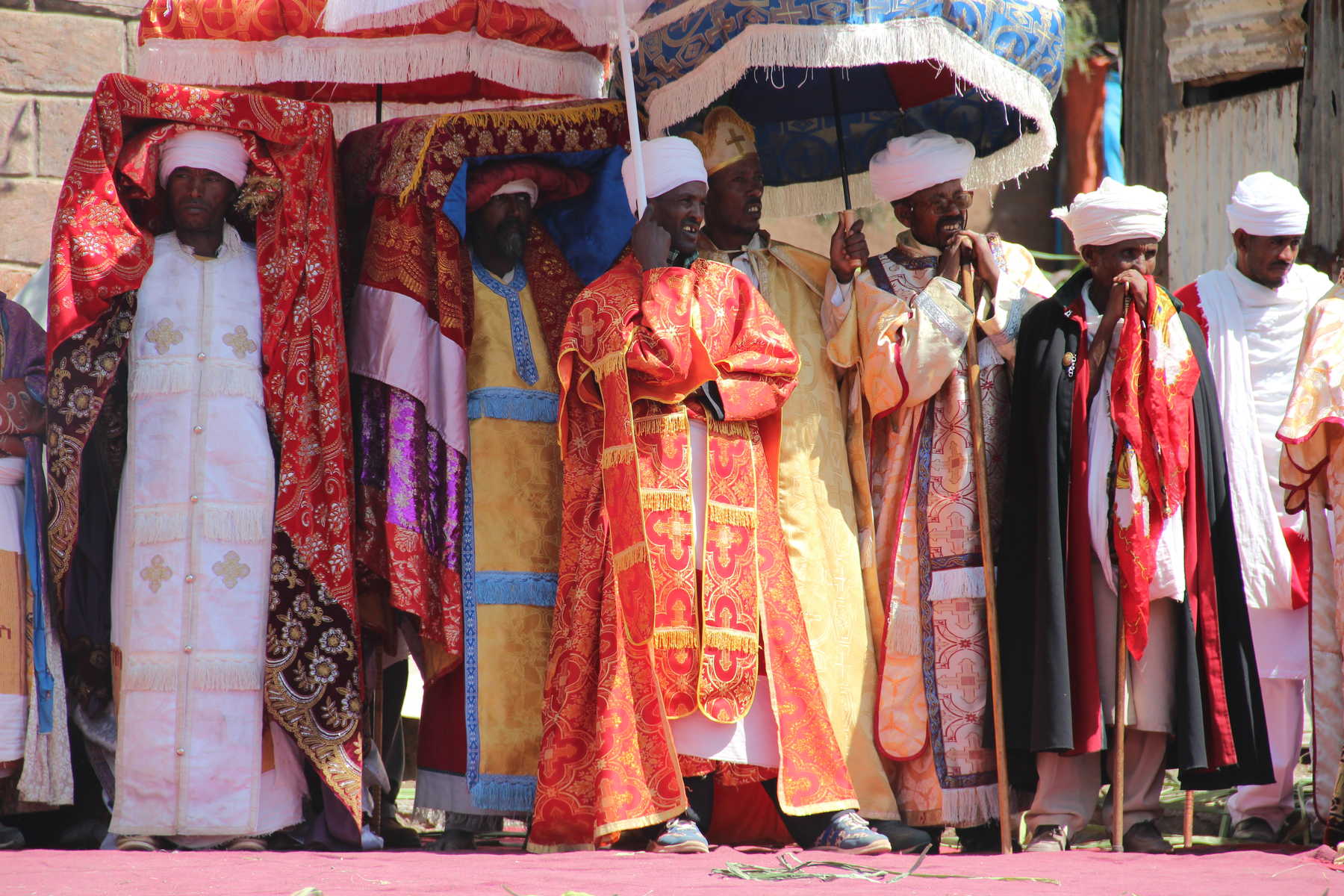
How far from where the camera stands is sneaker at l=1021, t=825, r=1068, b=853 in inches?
215

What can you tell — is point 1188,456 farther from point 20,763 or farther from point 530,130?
point 20,763

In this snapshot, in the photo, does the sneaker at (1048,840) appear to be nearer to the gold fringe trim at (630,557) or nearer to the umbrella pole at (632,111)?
the gold fringe trim at (630,557)

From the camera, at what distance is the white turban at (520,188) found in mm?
6043

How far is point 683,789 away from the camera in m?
5.23

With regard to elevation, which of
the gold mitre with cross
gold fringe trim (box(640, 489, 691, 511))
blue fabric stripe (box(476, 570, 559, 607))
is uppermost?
the gold mitre with cross

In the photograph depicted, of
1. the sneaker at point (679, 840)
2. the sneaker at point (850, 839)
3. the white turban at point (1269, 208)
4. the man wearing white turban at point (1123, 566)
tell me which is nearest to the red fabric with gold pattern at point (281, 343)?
the sneaker at point (679, 840)

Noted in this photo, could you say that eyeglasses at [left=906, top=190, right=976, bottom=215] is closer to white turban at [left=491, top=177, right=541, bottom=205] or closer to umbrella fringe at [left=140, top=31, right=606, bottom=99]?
white turban at [left=491, top=177, right=541, bottom=205]

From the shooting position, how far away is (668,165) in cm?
569

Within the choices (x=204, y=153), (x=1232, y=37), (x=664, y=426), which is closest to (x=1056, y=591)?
(x=664, y=426)

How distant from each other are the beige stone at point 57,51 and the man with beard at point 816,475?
3.37 meters

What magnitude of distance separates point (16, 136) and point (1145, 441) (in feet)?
17.1

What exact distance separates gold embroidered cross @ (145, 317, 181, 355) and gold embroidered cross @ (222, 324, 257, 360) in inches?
6.4

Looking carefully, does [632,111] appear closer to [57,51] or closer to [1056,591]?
[1056,591]

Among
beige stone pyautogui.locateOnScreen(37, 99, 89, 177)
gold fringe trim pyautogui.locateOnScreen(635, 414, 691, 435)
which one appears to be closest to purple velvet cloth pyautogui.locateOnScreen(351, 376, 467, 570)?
gold fringe trim pyautogui.locateOnScreen(635, 414, 691, 435)
